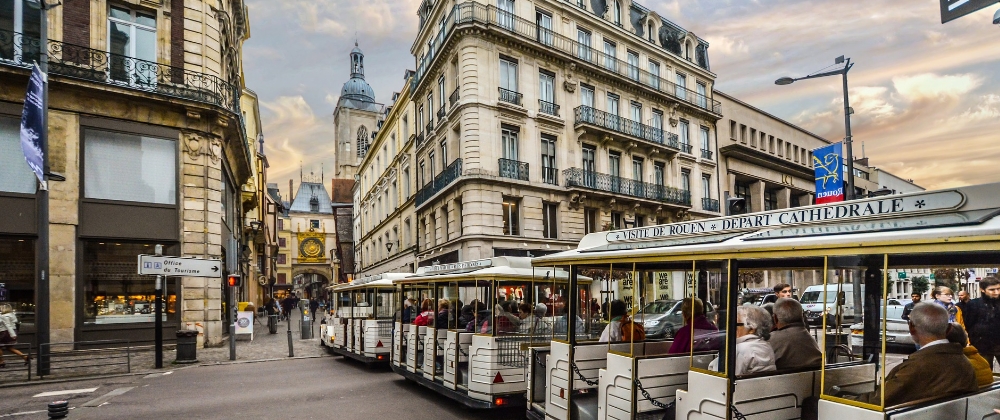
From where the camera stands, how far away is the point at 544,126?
2881cm

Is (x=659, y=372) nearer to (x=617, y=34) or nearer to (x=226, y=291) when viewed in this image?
(x=226, y=291)

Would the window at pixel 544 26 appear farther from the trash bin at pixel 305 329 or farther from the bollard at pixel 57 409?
the bollard at pixel 57 409

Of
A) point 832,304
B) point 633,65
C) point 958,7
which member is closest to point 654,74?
point 633,65

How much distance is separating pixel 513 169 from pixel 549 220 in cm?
323

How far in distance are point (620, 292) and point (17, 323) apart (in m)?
16.9

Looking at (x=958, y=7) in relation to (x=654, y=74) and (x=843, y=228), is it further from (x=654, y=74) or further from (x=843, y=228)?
(x=654, y=74)

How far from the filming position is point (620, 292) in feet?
24.6

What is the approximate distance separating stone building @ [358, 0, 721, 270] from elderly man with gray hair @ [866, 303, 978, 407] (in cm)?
2222

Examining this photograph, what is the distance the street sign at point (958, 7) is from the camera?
6.44 metres

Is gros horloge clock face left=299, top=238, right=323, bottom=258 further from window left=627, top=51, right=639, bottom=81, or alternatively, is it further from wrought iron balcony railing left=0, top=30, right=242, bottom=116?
wrought iron balcony railing left=0, top=30, right=242, bottom=116

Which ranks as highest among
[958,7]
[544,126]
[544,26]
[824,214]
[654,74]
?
[544,26]

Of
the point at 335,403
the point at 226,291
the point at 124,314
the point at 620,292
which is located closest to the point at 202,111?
the point at 124,314

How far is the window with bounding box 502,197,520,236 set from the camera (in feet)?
90.2

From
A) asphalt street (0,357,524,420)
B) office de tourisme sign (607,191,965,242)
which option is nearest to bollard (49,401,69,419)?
asphalt street (0,357,524,420)
